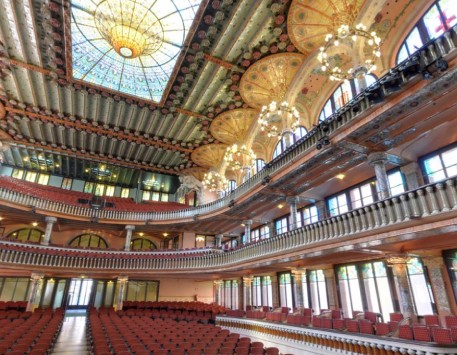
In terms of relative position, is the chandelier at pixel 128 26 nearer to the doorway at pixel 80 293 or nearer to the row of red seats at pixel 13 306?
the row of red seats at pixel 13 306

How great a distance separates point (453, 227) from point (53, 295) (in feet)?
68.4

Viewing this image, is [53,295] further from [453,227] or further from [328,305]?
[453,227]

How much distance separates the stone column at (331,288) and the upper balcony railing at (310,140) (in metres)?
5.05

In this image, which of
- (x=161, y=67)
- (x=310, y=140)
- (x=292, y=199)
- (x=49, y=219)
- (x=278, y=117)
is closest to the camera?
(x=310, y=140)

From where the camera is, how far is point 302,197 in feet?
44.0

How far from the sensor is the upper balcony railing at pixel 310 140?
654 centimetres

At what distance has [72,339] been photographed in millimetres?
9703

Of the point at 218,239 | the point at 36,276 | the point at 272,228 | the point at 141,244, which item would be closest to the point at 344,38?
the point at 272,228

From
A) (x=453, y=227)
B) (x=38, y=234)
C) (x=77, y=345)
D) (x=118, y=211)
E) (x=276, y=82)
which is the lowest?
(x=77, y=345)

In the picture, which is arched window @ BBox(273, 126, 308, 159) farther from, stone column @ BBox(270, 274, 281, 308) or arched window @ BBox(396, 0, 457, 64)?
stone column @ BBox(270, 274, 281, 308)

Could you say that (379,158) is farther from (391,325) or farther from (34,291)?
(34,291)

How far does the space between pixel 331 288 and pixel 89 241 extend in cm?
1749

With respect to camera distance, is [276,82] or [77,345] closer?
[77,345]

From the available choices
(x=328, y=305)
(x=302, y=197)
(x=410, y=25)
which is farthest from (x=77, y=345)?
(x=410, y=25)
